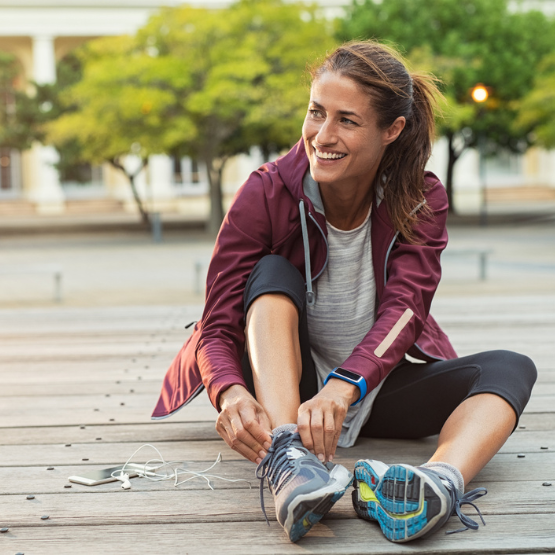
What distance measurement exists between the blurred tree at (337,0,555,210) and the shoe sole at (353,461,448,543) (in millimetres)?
22410

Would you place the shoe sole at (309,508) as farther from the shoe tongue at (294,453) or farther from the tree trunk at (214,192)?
the tree trunk at (214,192)

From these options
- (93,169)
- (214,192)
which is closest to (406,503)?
(214,192)

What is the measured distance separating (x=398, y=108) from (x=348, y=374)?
0.77 m

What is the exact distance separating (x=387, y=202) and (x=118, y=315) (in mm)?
3326

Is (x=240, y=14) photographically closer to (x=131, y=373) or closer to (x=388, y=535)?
(x=131, y=373)

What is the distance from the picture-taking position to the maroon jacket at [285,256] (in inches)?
94.1

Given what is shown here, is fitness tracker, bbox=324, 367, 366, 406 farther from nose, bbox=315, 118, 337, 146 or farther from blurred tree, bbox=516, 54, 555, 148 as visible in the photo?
blurred tree, bbox=516, 54, 555, 148

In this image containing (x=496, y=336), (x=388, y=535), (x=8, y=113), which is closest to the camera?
(x=388, y=535)

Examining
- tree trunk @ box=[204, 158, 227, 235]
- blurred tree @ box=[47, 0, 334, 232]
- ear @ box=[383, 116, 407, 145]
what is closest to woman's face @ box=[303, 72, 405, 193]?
ear @ box=[383, 116, 407, 145]

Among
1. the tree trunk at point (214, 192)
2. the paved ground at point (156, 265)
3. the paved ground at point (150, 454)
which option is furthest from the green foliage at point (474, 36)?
the paved ground at point (150, 454)

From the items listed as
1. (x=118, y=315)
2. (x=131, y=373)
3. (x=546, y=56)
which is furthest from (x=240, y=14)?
(x=131, y=373)

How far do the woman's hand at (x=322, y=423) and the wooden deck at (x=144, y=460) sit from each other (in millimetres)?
182

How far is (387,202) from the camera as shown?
2506 mm

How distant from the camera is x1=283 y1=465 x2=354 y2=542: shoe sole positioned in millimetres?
1824
